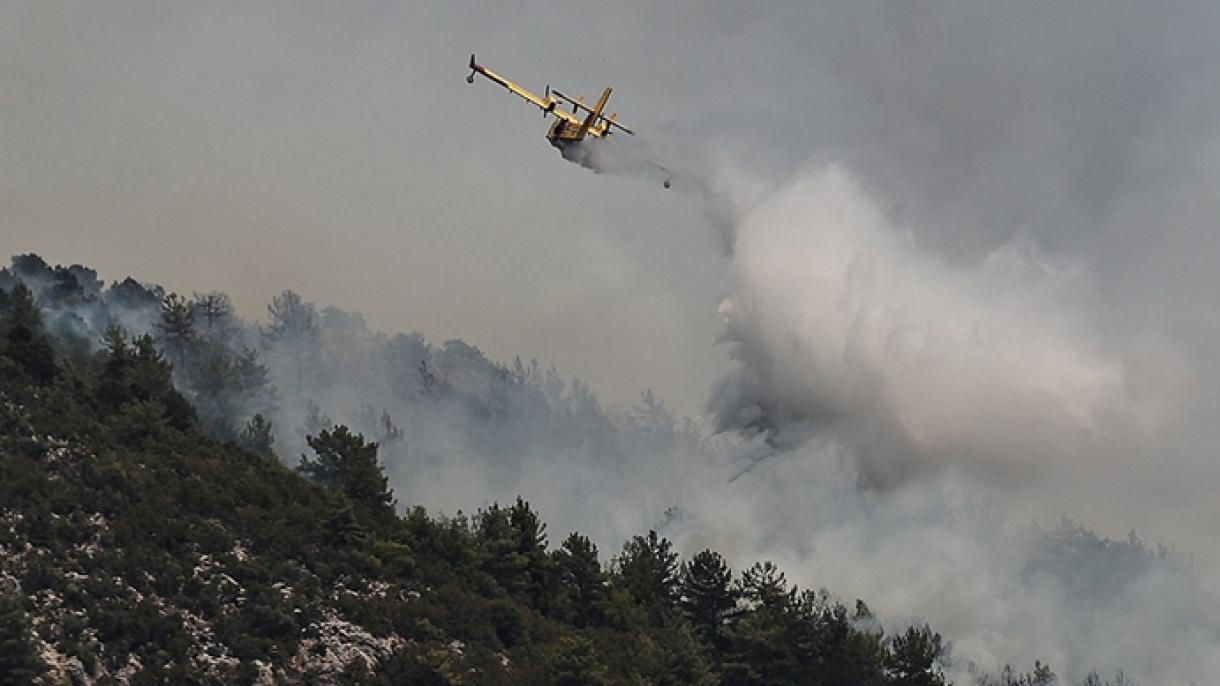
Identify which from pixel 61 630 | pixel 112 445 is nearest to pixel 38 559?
pixel 61 630

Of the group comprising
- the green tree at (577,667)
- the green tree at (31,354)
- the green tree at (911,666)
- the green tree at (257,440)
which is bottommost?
the green tree at (577,667)

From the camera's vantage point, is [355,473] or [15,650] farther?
[355,473]

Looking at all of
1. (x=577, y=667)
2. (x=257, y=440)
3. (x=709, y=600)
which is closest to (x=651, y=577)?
(x=709, y=600)

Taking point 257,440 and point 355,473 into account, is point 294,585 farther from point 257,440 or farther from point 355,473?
point 257,440

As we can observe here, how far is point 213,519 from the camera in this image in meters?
94.8

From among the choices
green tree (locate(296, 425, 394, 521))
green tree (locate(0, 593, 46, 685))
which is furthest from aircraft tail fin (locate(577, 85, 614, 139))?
green tree (locate(0, 593, 46, 685))

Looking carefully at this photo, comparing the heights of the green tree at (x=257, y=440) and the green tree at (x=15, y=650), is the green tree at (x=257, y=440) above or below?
above

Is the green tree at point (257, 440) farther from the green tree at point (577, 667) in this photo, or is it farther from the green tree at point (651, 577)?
the green tree at point (577, 667)

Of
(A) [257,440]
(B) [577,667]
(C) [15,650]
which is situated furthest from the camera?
(A) [257,440]

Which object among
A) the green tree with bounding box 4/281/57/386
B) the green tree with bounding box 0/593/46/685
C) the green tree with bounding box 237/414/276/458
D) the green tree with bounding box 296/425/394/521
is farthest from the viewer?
the green tree with bounding box 237/414/276/458

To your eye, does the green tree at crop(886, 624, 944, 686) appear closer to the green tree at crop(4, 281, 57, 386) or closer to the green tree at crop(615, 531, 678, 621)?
the green tree at crop(615, 531, 678, 621)

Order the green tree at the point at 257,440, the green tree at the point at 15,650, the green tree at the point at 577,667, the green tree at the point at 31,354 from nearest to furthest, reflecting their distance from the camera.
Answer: the green tree at the point at 15,650 < the green tree at the point at 577,667 < the green tree at the point at 31,354 < the green tree at the point at 257,440

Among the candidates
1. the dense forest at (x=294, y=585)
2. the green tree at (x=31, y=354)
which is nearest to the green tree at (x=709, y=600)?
the dense forest at (x=294, y=585)

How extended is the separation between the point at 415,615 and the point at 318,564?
6636mm
